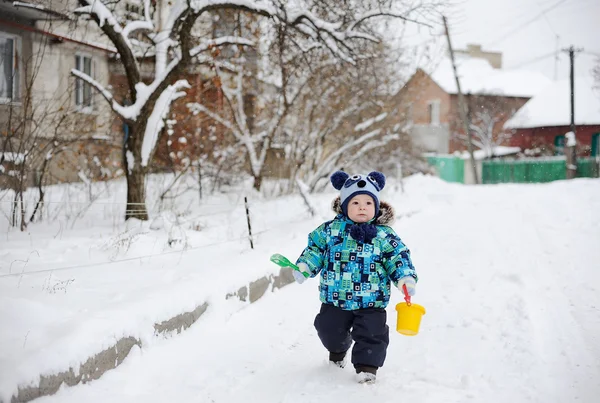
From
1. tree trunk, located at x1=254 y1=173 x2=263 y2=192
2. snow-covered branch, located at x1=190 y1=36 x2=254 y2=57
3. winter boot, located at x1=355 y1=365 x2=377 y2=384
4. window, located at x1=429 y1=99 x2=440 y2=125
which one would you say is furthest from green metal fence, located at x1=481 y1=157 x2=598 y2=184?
winter boot, located at x1=355 y1=365 x2=377 y2=384

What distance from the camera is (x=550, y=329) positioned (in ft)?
16.0

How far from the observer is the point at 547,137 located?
4169cm

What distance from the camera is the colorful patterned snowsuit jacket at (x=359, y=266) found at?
3.77 meters

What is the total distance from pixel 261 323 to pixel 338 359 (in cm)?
124

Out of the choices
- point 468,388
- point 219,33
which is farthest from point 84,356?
point 219,33

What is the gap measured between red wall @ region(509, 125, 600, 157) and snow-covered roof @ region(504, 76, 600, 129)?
0.67 m

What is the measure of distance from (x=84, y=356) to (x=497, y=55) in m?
56.7

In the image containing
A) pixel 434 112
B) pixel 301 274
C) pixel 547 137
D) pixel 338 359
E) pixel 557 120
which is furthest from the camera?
pixel 434 112

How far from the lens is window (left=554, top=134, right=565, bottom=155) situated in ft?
134

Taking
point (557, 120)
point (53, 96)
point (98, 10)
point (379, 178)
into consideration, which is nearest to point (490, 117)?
point (557, 120)

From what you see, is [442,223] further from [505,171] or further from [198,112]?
[505,171]

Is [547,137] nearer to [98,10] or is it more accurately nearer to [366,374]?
[98,10]

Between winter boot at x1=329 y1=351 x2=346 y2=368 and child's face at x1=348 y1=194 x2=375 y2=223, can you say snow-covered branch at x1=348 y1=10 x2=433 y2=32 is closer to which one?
child's face at x1=348 y1=194 x2=375 y2=223

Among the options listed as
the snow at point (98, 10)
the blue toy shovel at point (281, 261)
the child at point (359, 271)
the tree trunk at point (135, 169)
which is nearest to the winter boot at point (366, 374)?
the child at point (359, 271)
